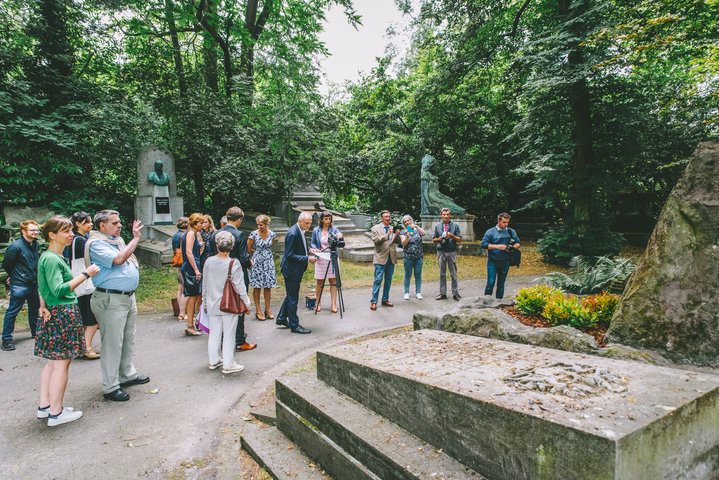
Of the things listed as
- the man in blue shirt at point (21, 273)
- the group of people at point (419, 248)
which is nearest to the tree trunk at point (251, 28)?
the group of people at point (419, 248)

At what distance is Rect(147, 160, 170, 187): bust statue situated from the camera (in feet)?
43.0

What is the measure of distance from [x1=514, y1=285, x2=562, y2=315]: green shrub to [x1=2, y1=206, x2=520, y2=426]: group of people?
7.02 feet

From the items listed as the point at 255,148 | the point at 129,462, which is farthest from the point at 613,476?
the point at 255,148

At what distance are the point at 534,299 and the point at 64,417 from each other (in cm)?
543

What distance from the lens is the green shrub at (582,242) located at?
12766 mm

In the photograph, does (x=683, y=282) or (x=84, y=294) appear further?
→ (x=84, y=294)

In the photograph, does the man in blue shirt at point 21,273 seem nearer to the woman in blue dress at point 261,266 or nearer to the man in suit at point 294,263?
the woman in blue dress at point 261,266

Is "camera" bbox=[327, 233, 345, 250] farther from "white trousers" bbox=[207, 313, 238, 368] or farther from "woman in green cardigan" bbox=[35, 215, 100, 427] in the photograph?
"woman in green cardigan" bbox=[35, 215, 100, 427]

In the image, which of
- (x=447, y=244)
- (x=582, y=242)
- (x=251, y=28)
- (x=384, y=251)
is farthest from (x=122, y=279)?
(x=251, y=28)

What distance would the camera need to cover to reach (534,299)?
16.7 ft

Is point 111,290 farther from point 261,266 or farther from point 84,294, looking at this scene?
point 261,266

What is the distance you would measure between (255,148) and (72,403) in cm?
1062

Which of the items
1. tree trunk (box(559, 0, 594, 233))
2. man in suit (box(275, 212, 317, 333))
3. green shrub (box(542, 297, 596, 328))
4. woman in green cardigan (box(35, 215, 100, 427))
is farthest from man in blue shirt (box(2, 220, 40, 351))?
tree trunk (box(559, 0, 594, 233))

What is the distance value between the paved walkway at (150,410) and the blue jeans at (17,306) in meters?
0.29
